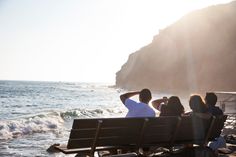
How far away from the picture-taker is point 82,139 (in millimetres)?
6289

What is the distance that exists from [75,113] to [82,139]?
99.2 feet

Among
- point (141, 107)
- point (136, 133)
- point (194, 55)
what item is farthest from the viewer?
point (194, 55)

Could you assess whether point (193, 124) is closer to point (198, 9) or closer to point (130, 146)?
point (130, 146)

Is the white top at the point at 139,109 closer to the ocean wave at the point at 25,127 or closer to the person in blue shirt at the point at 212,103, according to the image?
the person in blue shirt at the point at 212,103

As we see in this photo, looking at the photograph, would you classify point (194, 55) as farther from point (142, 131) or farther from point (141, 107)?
point (142, 131)

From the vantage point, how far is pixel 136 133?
681 centimetres

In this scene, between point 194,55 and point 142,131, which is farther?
point 194,55

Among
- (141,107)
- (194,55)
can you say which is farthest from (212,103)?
(194,55)

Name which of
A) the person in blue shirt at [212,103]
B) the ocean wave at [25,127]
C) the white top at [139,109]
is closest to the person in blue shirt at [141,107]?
the white top at [139,109]

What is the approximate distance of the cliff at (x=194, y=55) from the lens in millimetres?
71688

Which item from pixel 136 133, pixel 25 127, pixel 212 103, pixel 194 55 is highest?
pixel 194 55

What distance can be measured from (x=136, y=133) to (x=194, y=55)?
2958 inches

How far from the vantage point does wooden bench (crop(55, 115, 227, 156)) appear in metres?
6.27

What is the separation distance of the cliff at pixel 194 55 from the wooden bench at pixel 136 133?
61.8 metres
